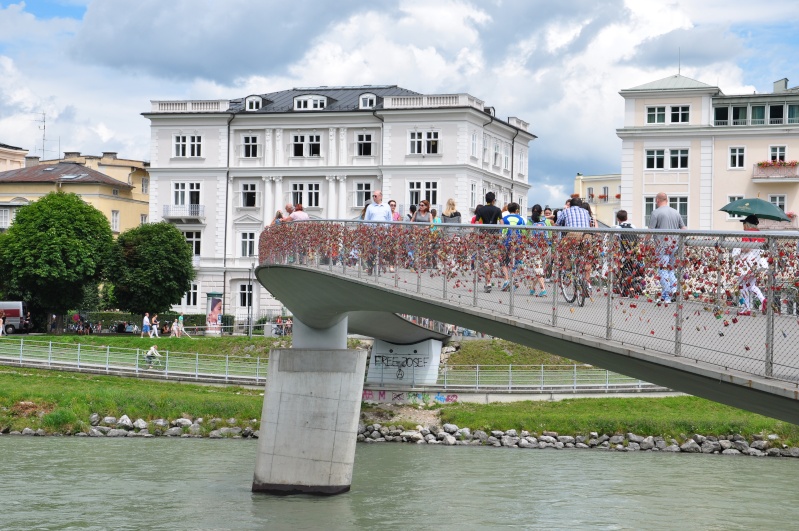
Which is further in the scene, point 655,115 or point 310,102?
point 310,102

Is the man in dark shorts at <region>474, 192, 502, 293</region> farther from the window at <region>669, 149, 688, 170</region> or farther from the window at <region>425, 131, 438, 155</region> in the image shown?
the window at <region>425, 131, 438, 155</region>

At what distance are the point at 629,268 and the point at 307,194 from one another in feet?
221

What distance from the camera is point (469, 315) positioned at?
20.8 m

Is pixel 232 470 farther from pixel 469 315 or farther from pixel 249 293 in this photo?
pixel 249 293

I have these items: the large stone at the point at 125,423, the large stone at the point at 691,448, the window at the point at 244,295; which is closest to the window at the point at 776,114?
the large stone at the point at 691,448

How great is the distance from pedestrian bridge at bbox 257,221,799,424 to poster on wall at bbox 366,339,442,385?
Answer: 27.7m

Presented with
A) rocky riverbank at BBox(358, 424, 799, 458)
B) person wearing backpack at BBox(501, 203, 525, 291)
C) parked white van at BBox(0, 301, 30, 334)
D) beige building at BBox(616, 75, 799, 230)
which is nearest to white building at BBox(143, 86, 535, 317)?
parked white van at BBox(0, 301, 30, 334)

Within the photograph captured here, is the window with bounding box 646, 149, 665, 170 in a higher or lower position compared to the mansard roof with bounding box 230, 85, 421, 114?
lower

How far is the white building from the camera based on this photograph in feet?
264

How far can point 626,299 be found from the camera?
54.0 feet

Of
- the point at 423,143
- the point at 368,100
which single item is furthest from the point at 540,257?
the point at 368,100

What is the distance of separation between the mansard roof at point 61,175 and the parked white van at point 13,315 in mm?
20835

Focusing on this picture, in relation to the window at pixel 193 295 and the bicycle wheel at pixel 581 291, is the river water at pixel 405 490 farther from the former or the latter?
the window at pixel 193 295

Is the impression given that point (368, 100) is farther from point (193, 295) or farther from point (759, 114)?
point (759, 114)
